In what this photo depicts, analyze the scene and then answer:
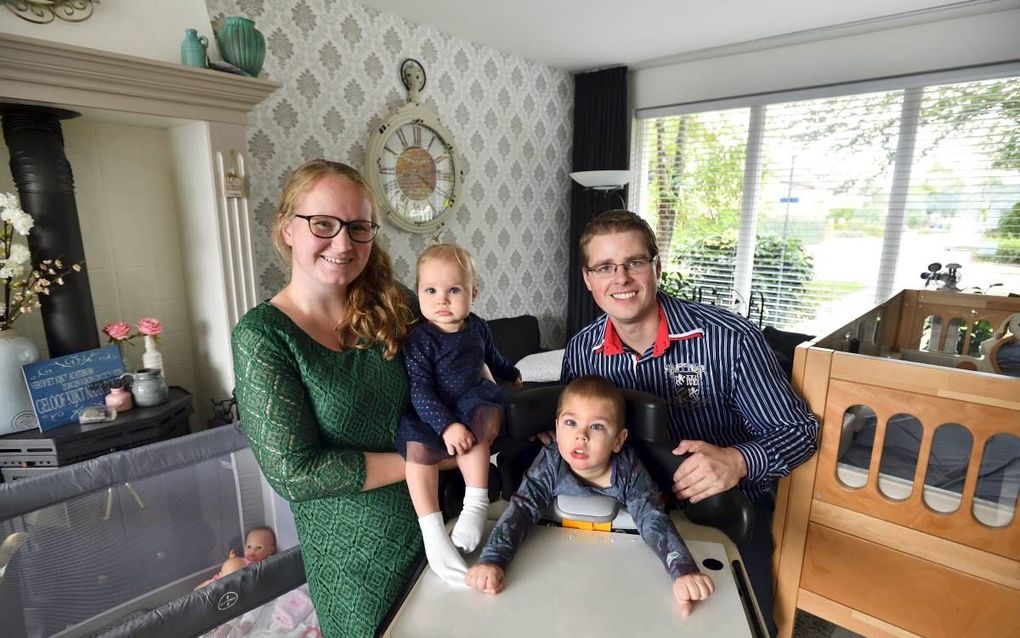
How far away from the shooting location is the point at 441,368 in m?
1.23

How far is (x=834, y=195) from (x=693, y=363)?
2.73 meters

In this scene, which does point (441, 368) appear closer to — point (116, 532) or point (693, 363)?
point (693, 363)

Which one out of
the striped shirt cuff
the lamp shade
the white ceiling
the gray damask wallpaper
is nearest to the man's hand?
the striped shirt cuff

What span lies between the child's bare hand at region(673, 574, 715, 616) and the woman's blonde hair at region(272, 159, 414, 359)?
70 cm

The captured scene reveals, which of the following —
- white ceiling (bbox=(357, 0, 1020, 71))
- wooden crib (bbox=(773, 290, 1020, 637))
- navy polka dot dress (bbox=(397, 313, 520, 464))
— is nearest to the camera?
navy polka dot dress (bbox=(397, 313, 520, 464))

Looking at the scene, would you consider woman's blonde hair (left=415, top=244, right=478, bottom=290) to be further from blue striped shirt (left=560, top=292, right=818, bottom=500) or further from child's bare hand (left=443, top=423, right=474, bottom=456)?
blue striped shirt (left=560, top=292, right=818, bottom=500)

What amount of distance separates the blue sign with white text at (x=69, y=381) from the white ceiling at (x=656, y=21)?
2.13 meters

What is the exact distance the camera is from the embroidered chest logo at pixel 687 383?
1.40 meters

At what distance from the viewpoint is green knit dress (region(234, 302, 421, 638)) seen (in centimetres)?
96

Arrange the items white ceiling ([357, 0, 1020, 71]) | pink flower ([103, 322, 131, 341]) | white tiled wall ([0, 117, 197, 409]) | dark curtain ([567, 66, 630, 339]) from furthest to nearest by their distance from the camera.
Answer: dark curtain ([567, 66, 630, 339]) < white ceiling ([357, 0, 1020, 71]) < white tiled wall ([0, 117, 197, 409]) < pink flower ([103, 322, 131, 341])

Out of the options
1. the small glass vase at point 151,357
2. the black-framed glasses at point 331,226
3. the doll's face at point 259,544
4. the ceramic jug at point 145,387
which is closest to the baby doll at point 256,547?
the doll's face at point 259,544

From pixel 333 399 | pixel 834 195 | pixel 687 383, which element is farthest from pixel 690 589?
pixel 834 195

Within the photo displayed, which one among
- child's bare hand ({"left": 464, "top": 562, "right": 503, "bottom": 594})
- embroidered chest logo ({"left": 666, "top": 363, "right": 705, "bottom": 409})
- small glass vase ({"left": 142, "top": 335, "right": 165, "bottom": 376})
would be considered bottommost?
child's bare hand ({"left": 464, "top": 562, "right": 503, "bottom": 594})

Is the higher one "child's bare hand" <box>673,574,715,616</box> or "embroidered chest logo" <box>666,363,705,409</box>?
"embroidered chest logo" <box>666,363,705,409</box>
